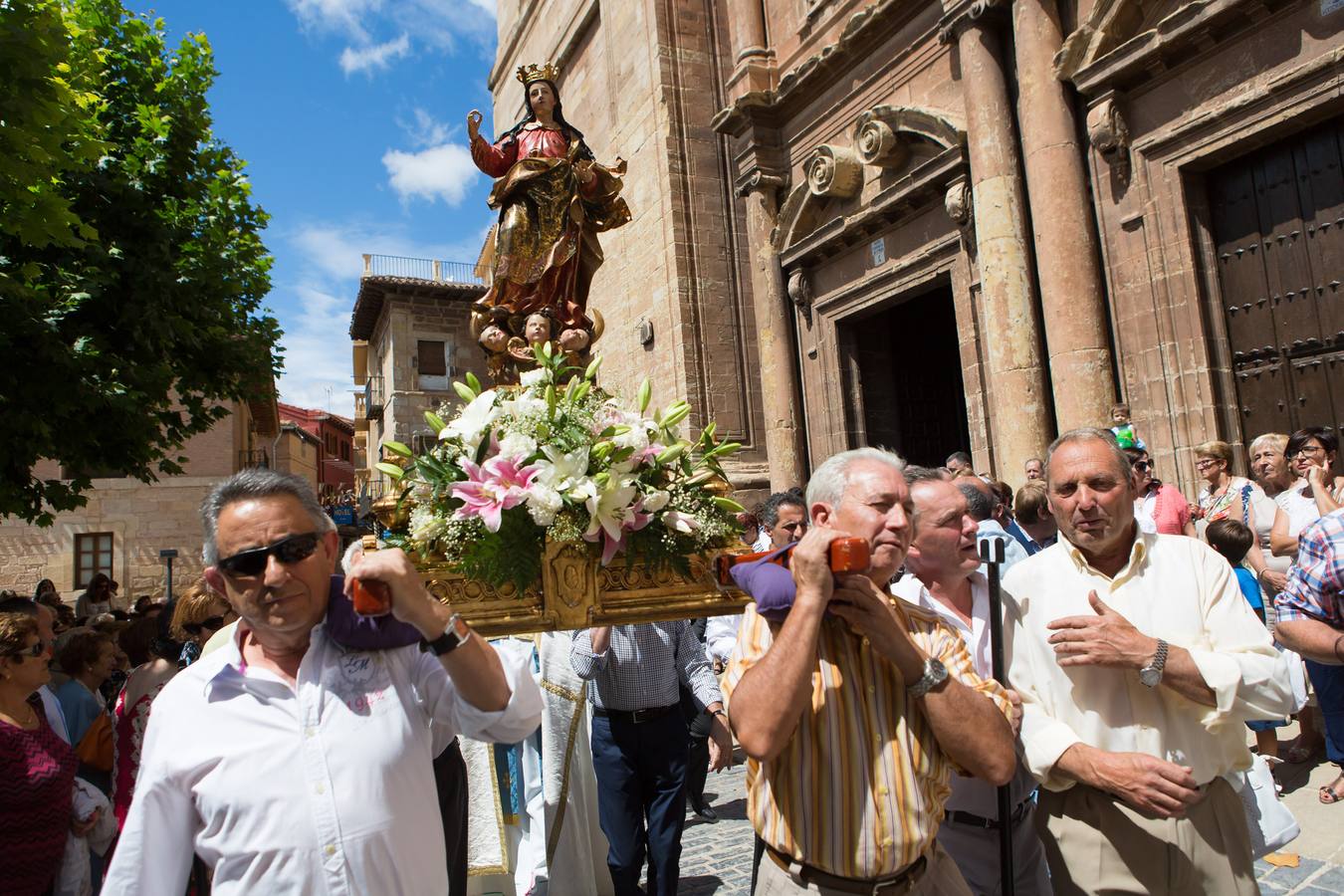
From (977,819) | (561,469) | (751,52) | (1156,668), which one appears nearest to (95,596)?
(751,52)

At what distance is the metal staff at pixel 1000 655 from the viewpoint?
8.38ft

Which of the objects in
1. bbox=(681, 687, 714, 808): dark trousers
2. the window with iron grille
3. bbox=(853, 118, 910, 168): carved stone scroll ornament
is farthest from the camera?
the window with iron grille

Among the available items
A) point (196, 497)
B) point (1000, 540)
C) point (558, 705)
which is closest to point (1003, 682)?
point (1000, 540)

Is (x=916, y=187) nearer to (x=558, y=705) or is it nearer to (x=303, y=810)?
(x=558, y=705)

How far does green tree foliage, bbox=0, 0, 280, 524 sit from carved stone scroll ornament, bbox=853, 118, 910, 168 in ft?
26.4

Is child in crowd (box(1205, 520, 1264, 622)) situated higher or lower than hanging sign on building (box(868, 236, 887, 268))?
lower

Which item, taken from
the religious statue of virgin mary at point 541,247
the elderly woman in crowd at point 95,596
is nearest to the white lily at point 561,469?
the religious statue of virgin mary at point 541,247

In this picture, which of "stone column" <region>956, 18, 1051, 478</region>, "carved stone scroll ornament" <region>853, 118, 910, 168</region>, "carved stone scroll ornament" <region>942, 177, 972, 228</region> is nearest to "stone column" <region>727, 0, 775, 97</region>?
"carved stone scroll ornament" <region>853, 118, 910, 168</region>

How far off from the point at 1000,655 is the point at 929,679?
1.97 feet

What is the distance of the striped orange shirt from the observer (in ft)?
7.08

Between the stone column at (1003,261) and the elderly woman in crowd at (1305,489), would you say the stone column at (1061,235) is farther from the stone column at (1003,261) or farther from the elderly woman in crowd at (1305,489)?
the elderly woman in crowd at (1305,489)

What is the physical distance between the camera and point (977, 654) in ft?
9.94

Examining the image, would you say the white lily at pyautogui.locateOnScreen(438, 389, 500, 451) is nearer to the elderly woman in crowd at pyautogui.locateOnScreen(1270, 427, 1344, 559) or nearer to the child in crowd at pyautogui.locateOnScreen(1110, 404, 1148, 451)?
the elderly woman in crowd at pyautogui.locateOnScreen(1270, 427, 1344, 559)

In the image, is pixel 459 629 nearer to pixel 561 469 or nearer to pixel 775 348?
pixel 561 469
